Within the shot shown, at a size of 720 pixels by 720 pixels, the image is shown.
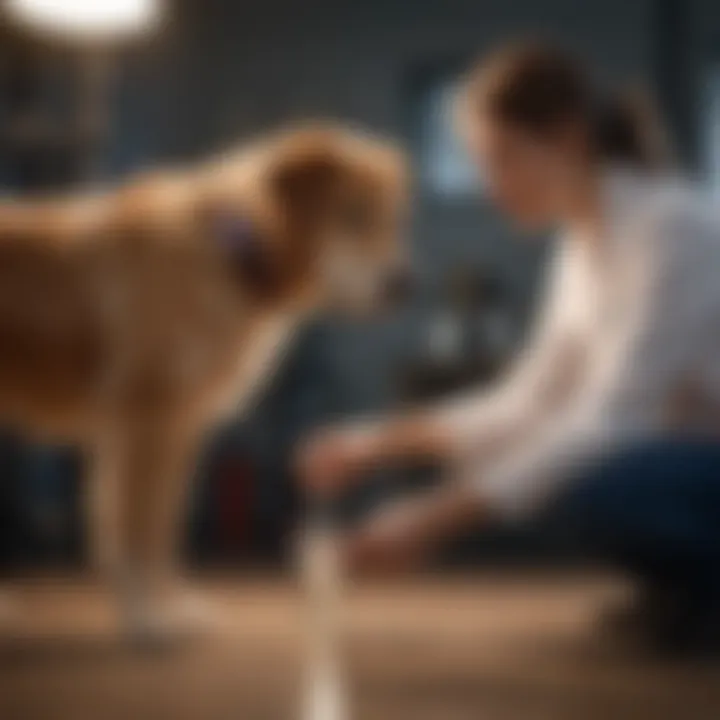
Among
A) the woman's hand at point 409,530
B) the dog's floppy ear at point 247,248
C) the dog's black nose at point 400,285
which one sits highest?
the dog's floppy ear at point 247,248

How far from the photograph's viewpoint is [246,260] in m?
0.79

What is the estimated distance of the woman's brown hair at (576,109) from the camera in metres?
0.77

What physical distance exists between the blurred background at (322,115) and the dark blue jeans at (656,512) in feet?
0.14

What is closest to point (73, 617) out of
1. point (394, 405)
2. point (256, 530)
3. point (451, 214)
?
point (256, 530)

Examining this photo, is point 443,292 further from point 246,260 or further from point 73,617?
point 73,617

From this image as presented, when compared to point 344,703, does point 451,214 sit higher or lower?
higher

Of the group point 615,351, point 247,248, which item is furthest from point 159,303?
point 615,351

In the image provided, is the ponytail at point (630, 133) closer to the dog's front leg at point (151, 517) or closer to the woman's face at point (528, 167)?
the woman's face at point (528, 167)

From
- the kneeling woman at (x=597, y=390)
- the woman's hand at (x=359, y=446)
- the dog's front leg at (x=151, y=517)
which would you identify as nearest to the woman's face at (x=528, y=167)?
the kneeling woman at (x=597, y=390)

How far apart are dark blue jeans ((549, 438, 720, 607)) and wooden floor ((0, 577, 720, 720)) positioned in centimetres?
4

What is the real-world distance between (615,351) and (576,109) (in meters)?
0.16

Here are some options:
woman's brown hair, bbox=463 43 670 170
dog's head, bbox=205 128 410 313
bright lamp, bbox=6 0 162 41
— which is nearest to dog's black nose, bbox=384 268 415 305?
dog's head, bbox=205 128 410 313

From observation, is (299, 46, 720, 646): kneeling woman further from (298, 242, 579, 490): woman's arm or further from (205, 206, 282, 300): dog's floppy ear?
(205, 206, 282, 300): dog's floppy ear

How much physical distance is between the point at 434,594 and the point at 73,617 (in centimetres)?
25
